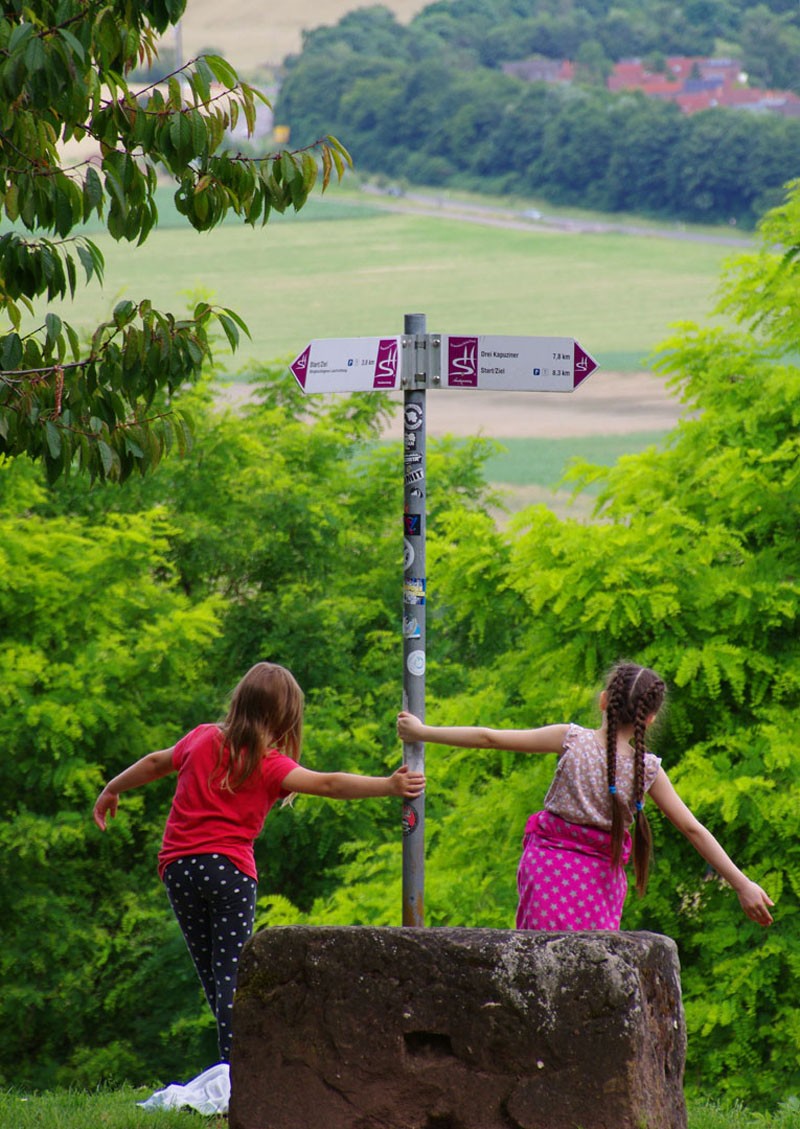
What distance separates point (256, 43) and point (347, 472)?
14563 centimetres

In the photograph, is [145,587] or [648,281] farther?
[648,281]

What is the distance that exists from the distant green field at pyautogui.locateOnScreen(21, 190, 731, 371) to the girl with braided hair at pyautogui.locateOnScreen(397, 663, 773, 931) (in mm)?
87917

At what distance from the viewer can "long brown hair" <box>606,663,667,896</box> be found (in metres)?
4.26

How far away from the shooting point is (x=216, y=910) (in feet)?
15.3

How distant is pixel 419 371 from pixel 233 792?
1.43 meters

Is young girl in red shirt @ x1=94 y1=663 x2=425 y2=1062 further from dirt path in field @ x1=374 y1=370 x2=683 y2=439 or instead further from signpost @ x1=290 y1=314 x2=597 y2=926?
dirt path in field @ x1=374 y1=370 x2=683 y2=439

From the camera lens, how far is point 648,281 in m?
108

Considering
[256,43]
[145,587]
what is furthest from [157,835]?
[256,43]

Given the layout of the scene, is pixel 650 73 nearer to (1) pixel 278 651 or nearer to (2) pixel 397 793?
(1) pixel 278 651

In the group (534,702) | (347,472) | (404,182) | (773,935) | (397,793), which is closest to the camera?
(397,793)

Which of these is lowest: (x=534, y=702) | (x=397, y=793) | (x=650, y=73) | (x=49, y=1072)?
(x=49, y=1072)

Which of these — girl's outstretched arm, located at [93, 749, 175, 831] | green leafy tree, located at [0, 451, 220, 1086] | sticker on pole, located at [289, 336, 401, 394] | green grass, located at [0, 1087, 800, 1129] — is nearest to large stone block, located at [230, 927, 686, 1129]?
girl's outstretched arm, located at [93, 749, 175, 831]

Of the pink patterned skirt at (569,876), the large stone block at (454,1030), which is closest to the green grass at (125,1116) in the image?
the large stone block at (454,1030)

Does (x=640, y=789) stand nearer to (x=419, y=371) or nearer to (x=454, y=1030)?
(x=454, y=1030)
